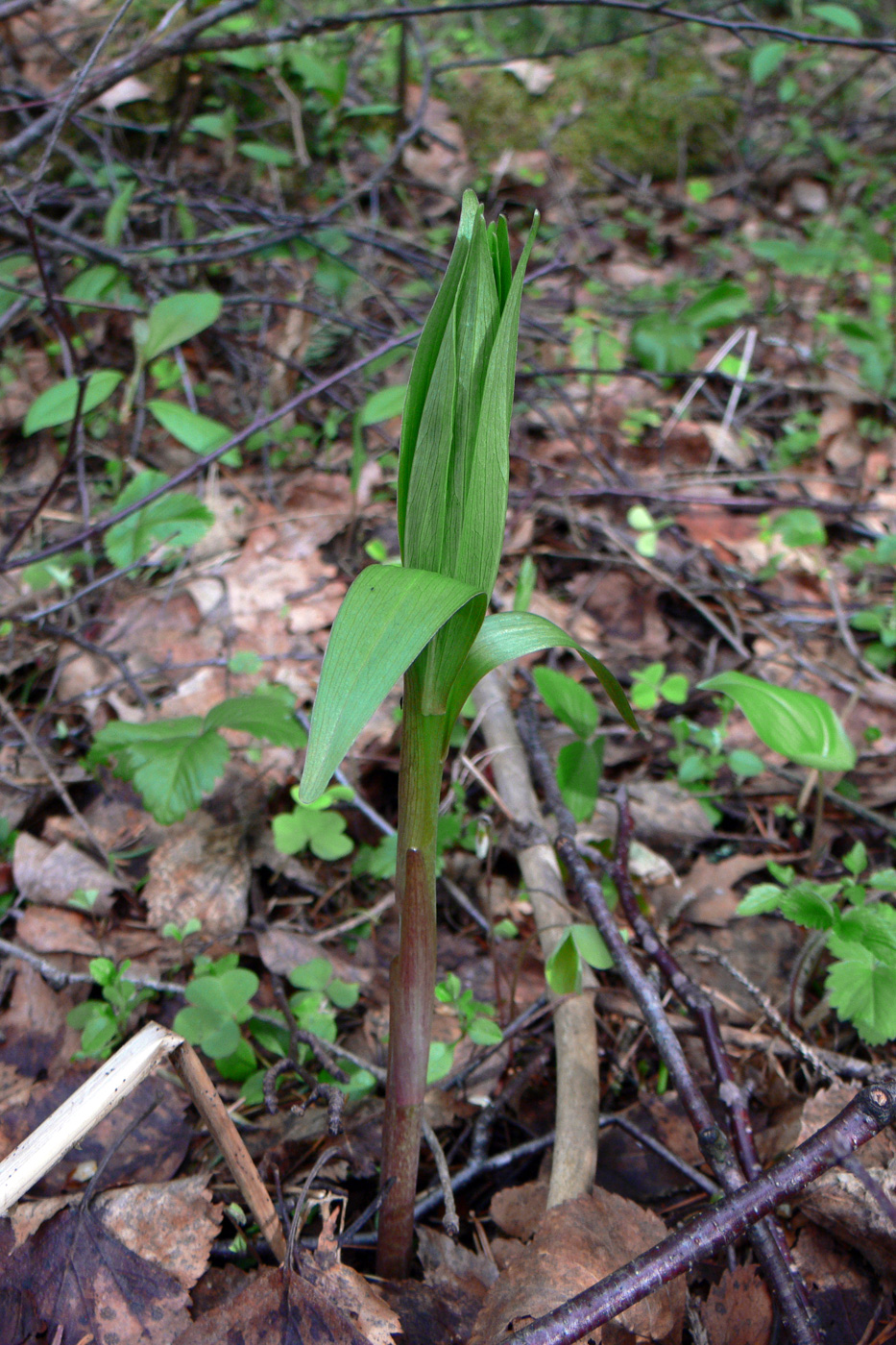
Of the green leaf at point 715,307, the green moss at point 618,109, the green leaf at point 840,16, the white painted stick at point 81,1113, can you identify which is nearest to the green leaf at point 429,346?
the white painted stick at point 81,1113

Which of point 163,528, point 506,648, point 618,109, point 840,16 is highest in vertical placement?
point 840,16

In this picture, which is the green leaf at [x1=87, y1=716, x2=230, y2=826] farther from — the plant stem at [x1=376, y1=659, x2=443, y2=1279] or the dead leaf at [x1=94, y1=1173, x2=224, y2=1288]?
the plant stem at [x1=376, y1=659, x2=443, y2=1279]

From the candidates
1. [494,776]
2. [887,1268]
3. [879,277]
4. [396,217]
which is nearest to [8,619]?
[494,776]

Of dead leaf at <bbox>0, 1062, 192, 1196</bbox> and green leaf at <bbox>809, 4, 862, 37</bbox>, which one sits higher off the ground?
green leaf at <bbox>809, 4, 862, 37</bbox>

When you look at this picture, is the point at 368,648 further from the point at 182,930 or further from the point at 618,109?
the point at 618,109

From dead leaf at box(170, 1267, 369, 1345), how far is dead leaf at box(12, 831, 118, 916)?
83 centimetres

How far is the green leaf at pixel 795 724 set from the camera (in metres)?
1.27

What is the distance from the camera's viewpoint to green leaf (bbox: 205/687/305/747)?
1558 millimetres

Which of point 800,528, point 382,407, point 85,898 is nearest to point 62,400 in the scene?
point 382,407

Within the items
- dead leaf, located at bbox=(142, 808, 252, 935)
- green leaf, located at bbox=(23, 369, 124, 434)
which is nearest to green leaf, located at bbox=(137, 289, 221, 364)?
green leaf, located at bbox=(23, 369, 124, 434)

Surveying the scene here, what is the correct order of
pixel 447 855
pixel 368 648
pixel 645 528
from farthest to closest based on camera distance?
pixel 645 528
pixel 447 855
pixel 368 648

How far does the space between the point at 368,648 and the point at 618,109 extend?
5.08 meters

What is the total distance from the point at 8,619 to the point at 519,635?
5.15 ft

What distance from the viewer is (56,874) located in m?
1.70
